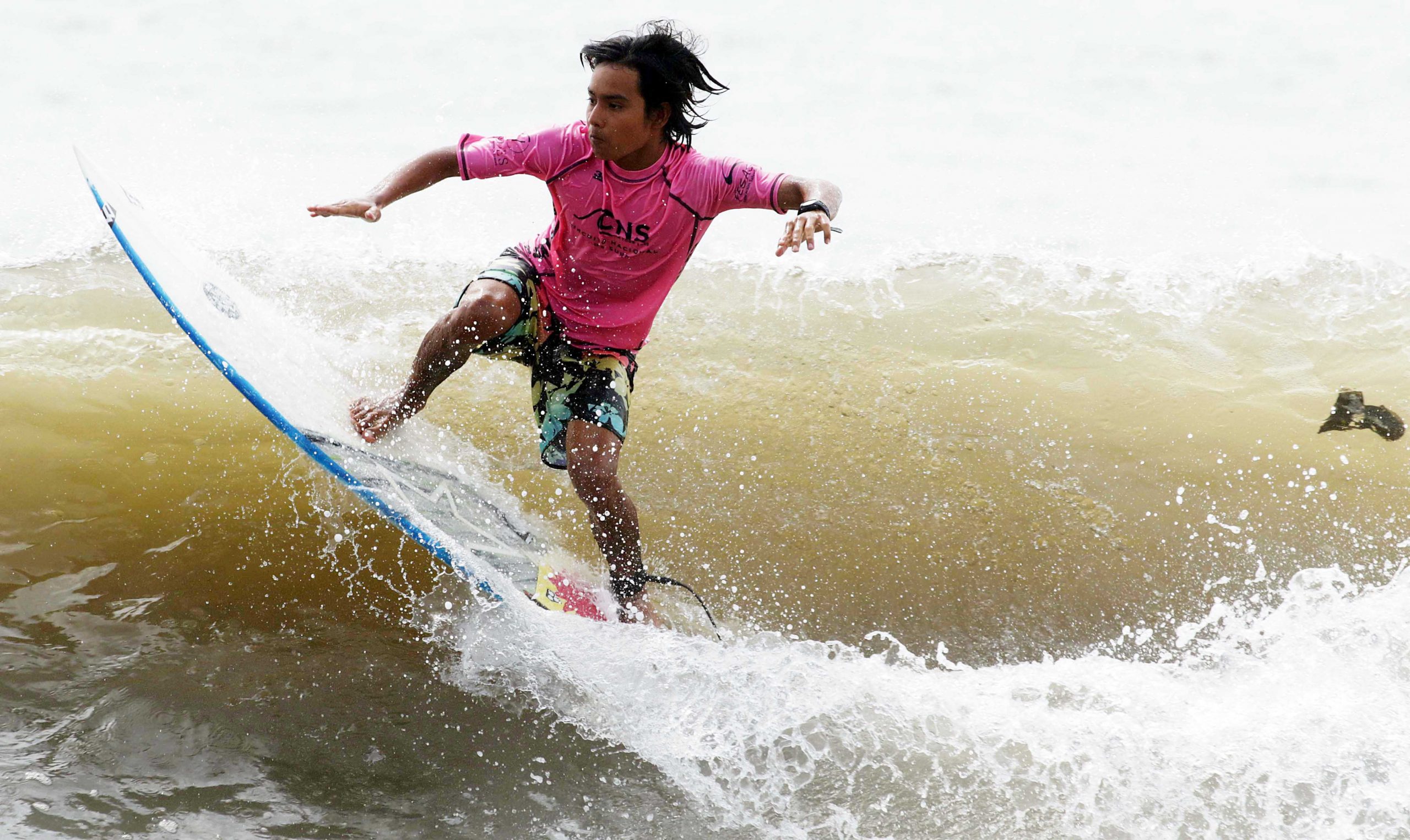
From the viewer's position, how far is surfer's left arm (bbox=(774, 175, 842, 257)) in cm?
263

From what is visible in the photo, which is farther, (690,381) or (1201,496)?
(690,381)

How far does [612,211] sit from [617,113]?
285 millimetres

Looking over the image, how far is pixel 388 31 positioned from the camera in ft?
36.4

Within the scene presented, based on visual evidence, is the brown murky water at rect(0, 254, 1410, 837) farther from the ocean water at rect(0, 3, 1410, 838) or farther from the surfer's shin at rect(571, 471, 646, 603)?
the surfer's shin at rect(571, 471, 646, 603)

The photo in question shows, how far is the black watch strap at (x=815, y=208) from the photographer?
8.82 ft

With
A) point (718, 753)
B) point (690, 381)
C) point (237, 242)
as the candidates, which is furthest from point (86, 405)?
point (718, 753)

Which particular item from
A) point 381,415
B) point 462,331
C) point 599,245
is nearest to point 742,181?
point 599,245

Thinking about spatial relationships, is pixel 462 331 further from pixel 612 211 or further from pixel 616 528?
pixel 616 528

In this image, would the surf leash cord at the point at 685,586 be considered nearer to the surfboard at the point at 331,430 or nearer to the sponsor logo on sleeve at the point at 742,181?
the surfboard at the point at 331,430

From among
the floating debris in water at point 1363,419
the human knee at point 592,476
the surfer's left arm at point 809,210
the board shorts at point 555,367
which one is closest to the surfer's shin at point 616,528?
the human knee at point 592,476

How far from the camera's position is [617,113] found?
2.79 m

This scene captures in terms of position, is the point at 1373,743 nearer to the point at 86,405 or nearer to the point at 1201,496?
the point at 1201,496

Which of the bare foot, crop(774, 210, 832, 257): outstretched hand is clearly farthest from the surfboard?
crop(774, 210, 832, 257): outstretched hand

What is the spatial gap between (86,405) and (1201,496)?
165 inches
